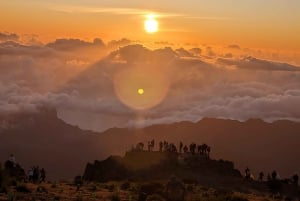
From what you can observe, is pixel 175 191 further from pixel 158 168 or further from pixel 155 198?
pixel 158 168

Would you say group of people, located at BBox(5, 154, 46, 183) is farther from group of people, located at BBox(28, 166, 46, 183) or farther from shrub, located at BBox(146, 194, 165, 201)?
shrub, located at BBox(146, 194, 165, 201)

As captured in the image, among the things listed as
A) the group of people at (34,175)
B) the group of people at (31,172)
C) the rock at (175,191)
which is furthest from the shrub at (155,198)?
the group of people at (31,172)

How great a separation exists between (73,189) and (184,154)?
145 feet

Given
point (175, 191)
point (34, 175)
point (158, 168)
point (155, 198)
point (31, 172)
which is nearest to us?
point (155, 198)

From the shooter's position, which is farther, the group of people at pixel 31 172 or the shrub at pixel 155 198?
the group of people at pixel 31 172

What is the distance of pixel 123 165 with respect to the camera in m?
113

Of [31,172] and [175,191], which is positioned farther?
[31,172]

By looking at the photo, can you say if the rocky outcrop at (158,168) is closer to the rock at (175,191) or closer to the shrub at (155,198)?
the rock at (175,191)

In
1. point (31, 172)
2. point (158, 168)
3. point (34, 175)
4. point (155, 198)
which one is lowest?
point (155, 198)

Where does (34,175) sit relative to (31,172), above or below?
below

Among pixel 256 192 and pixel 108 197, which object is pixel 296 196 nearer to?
pixel 256 192

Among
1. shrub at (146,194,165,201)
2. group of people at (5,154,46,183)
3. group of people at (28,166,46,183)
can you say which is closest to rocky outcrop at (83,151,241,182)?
group of people at (5,154,46,183)

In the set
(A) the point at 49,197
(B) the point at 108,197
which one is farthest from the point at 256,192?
(A) the point at 49,197

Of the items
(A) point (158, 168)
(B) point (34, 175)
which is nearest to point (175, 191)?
(B) point (34, 175)
